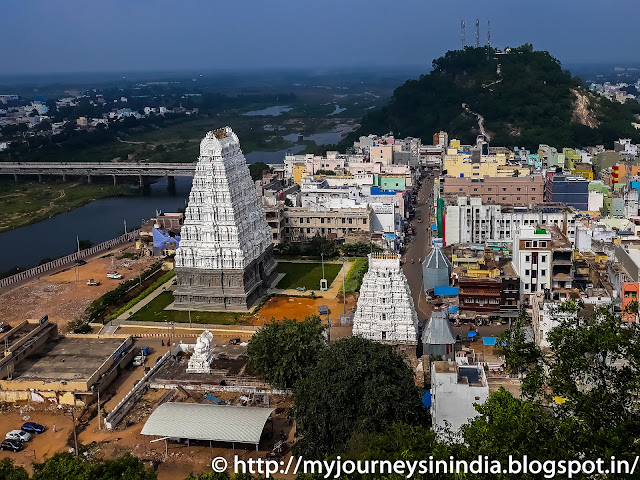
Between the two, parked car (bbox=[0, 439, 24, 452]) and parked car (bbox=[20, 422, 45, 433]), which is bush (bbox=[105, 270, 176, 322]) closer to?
parked car (bbox=[20, 422, 45, 433])

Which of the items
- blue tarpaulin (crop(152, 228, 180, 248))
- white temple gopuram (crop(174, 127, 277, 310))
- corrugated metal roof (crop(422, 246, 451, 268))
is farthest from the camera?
blue tarpaulin (crop(152, 228, 180, 248))

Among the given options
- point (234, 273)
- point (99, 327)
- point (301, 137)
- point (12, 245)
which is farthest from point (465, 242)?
point (301, 137)

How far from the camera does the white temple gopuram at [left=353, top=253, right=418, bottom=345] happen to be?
34.1 metres

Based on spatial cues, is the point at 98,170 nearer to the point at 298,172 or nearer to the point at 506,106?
the point at 298,172

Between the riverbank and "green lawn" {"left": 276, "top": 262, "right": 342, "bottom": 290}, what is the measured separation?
124 ft

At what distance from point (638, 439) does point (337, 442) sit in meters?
10.8

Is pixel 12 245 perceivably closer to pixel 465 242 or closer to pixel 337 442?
pixel 465 242

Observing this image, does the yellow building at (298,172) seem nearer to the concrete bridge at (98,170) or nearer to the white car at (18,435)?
the concrete bridge at (98,170)

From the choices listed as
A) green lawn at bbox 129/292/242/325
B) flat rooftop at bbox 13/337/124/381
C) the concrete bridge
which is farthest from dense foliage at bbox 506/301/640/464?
the concrete bridge

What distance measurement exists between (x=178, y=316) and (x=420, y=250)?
75.7 ft

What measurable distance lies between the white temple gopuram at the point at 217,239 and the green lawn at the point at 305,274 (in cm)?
461

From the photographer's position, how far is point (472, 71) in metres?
134

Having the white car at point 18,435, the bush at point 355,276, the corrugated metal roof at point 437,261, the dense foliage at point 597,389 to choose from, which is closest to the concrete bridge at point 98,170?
the bush at point 355,276

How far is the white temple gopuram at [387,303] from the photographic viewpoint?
34125 mm
